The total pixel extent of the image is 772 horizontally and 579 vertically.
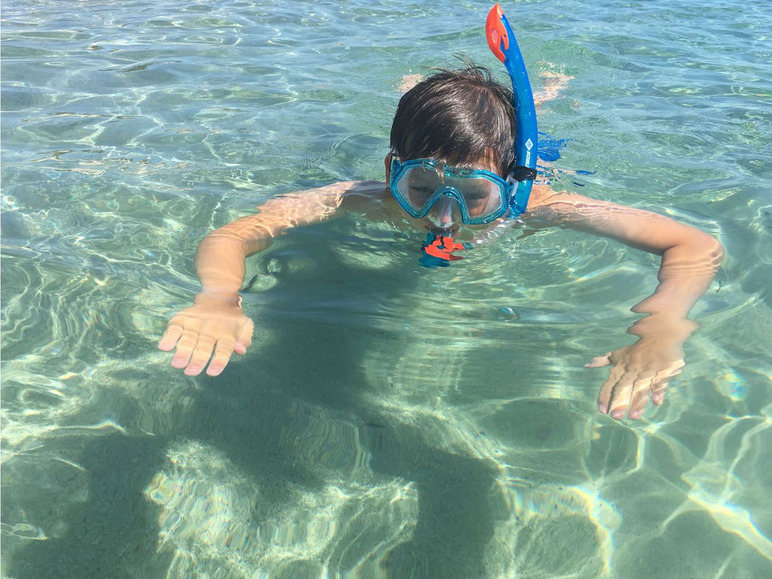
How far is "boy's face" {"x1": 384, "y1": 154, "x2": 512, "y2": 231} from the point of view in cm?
292

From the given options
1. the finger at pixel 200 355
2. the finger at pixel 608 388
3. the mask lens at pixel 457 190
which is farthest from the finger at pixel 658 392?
the finger at pixel 200 355

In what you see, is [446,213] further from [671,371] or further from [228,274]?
[671,371]

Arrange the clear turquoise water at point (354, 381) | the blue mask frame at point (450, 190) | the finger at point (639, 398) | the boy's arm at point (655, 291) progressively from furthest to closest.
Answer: the blue mask frame at point (450, 190) → the boy's arm at point (655, 291) → the finger at point (639, 398) → the clear turquoise water at point (354, 381)

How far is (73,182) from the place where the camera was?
393cm

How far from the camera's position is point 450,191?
290cm

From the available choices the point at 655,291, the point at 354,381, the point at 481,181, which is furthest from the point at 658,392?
the point at 481,181

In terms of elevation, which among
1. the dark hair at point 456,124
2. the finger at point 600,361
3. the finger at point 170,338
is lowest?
the finger at point 600,361

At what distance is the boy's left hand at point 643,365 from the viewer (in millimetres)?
2225

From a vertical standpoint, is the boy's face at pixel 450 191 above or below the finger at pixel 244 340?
above

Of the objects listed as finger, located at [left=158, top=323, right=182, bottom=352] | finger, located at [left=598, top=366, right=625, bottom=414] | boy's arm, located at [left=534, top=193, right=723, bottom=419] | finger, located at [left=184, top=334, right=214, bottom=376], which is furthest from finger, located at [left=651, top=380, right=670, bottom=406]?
finger, located at [left=158, top=323, right=182, bottom=352]

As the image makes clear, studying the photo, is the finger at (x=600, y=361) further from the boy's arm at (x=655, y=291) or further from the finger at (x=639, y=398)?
the finger at (x=639, y=398)

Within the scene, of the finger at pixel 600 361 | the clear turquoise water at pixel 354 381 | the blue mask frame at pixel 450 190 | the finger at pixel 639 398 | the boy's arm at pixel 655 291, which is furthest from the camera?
the blue mask frame at pixel 450 190

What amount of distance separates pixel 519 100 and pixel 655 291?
1013 mm

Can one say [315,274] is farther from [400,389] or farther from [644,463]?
[644,463]
